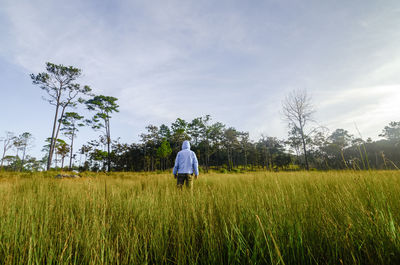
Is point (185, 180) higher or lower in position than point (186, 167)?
lower

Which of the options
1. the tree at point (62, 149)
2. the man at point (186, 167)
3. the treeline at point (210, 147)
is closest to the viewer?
the man at point (186, 167)

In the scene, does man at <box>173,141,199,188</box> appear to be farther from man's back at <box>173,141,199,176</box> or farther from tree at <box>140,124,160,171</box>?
tree at <box>140,124,160,171</box>

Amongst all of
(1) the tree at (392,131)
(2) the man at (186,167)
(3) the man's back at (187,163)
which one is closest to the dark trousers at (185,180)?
(2) the man at (186,167)

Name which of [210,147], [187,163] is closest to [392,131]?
[210,147]

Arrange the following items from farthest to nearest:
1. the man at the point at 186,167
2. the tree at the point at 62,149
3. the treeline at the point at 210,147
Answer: the treeline at the point at 210,147, the tree at the point at 62,149, the man at the point at 186,167

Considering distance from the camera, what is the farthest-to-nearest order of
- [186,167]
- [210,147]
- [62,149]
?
[210,147] → [62,149] → [186,167]

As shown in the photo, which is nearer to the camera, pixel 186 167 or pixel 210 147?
pixel 186 167

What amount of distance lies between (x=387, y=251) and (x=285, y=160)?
47.0 meters

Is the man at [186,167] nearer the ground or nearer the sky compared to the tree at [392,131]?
nearer the ground

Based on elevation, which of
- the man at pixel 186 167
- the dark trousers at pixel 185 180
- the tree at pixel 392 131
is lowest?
the dark trousers at pixel 185 180

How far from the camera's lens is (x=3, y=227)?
173 centimetres

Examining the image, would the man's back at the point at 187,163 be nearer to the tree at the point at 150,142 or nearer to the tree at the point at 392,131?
the tree at the point at 150,142

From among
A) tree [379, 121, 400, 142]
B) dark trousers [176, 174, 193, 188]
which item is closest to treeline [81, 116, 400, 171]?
tree [379, 121, 400, 142]

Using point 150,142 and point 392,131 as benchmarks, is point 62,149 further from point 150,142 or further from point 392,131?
point 392,131
